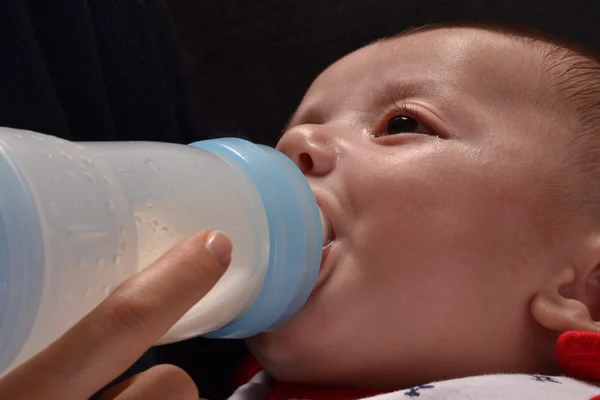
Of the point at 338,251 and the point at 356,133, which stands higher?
the point at 356,133

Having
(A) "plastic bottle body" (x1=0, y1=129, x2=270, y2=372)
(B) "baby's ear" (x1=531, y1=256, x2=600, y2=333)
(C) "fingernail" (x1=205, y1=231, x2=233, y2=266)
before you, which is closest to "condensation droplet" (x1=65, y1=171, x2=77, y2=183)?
(A) "plastic bottle body" (x1=0, y1=129, x2=270, y2=372)

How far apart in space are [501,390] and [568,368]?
12 centimetres

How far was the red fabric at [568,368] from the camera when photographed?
0.80 metres

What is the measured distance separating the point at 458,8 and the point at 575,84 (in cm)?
55

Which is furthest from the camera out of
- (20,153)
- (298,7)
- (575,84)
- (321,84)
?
(298,7)

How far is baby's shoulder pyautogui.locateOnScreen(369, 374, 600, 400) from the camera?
0.76m

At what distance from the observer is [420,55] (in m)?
0.96

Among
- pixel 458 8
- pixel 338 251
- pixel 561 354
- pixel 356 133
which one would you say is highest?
pixel 458 8

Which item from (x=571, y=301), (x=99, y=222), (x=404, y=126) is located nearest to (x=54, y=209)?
(x=99, y=222)

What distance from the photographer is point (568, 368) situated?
2.75 feet

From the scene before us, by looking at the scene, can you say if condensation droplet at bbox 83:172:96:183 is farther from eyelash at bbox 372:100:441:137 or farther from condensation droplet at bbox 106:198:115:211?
eyelash at bbox 372:100:441:137

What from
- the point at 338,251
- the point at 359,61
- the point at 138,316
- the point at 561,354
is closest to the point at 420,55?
the point at 359,61

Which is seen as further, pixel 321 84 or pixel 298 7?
pixel 298 7

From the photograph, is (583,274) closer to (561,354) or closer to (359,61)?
(561,354)
